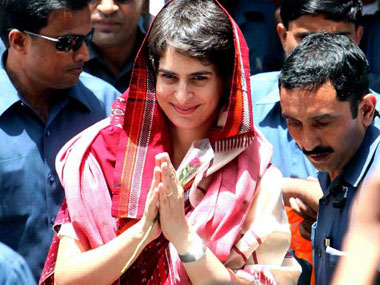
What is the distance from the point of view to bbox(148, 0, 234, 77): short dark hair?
3.32 m

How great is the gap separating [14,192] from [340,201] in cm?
138

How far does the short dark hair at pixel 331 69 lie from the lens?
3.40 meters

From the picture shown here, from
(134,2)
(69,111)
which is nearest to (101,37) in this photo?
(134,2)

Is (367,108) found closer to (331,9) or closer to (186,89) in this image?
(186,89)

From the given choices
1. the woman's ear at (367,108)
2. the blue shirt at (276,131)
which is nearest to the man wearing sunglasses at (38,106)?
the blue shirt at (276,131)

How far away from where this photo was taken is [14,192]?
13.0 feet

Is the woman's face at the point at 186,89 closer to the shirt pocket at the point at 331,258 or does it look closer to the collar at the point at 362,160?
the collar at the point at 362,160

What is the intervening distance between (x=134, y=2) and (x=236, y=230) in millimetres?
2543

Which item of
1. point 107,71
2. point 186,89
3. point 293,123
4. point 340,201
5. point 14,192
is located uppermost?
point 186,89

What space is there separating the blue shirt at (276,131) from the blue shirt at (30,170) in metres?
0.78

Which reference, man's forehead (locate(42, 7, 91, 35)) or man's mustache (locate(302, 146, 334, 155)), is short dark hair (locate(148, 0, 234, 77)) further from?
man's forehead (locate(42, 7, 91, 35))

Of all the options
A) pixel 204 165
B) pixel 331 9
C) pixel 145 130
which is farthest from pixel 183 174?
pixel 331 9

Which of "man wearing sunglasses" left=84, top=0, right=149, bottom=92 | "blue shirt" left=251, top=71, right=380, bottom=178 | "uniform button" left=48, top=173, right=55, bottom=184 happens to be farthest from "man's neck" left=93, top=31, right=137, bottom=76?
"uniform button" left=48, top=173, right=55, bottom=184

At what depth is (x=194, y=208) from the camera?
3352mm
